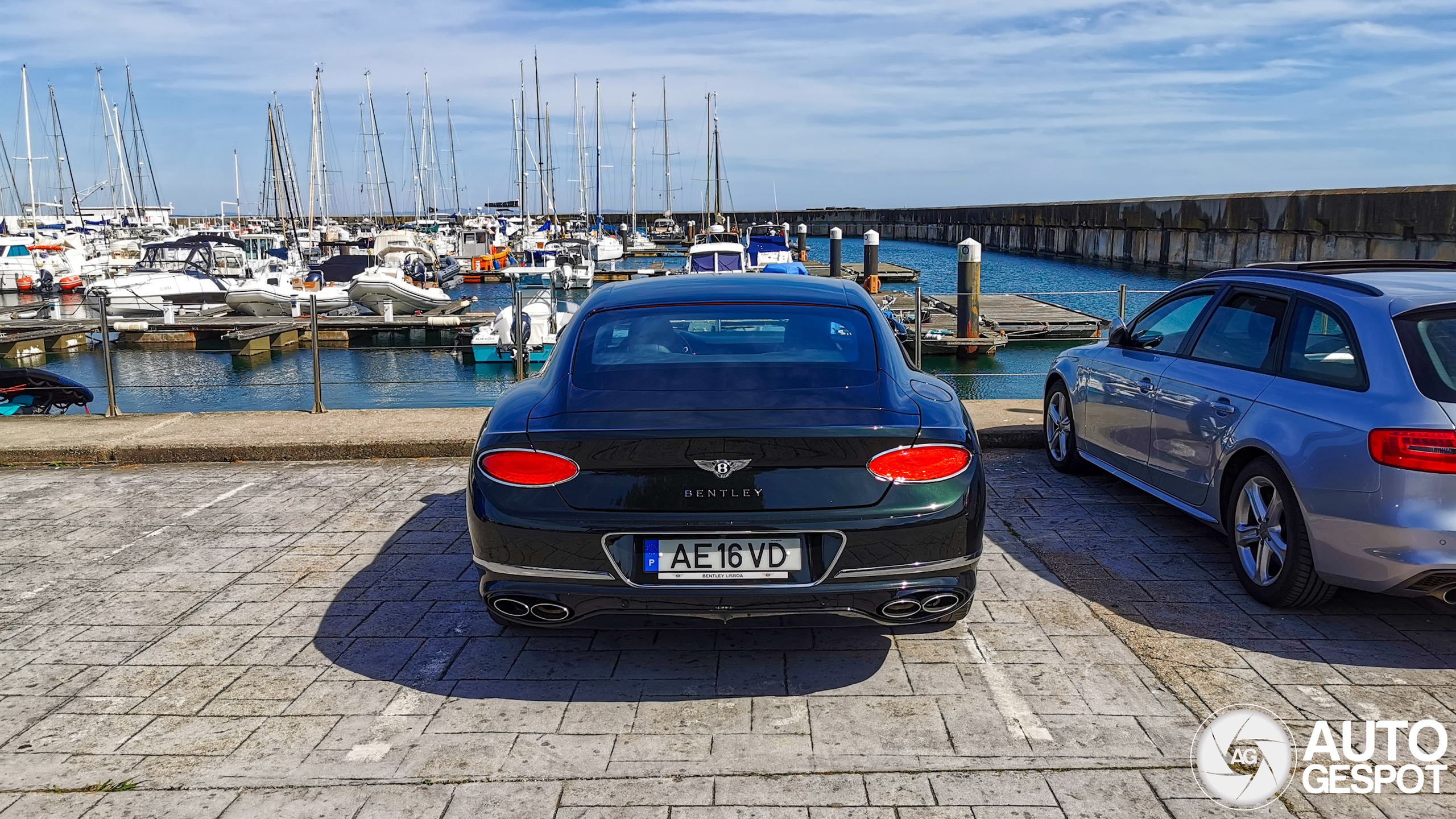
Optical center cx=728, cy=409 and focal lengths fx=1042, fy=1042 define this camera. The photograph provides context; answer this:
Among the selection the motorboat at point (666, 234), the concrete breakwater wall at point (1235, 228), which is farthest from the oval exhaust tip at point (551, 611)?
the motorboat at point (666, 234)

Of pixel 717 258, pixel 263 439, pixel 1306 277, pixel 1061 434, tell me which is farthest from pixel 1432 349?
pixel 717 258

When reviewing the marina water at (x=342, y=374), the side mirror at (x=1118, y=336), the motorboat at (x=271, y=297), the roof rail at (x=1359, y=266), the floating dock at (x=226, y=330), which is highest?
the roof rail at (x=1359, y=266)

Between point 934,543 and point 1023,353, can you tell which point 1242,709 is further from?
point 1023,353

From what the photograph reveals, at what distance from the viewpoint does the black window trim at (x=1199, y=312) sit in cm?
565

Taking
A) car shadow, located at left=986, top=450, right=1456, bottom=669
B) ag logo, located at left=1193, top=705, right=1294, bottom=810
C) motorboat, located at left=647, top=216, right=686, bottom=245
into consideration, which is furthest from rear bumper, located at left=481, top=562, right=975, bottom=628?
motorboat, located at left=647, top=216, right=686, bottom=245

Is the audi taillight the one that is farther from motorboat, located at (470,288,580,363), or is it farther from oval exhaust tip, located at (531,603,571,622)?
motorboat, located at (470,288,580,363)

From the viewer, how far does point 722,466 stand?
3.52 metres

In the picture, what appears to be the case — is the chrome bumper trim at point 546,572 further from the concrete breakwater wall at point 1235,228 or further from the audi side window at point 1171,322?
the concrete breakwater wall at point 1235,228

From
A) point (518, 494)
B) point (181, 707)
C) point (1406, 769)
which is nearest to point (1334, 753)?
point (1406, 769)

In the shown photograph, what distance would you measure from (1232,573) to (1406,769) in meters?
1.99

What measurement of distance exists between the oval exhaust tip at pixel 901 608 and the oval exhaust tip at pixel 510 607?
1.26m

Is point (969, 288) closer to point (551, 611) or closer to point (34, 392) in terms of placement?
point (34, 392)

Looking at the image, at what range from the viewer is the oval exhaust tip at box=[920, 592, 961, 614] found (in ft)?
12.0

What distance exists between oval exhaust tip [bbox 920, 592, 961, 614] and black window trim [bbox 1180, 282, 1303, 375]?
2.18 m
